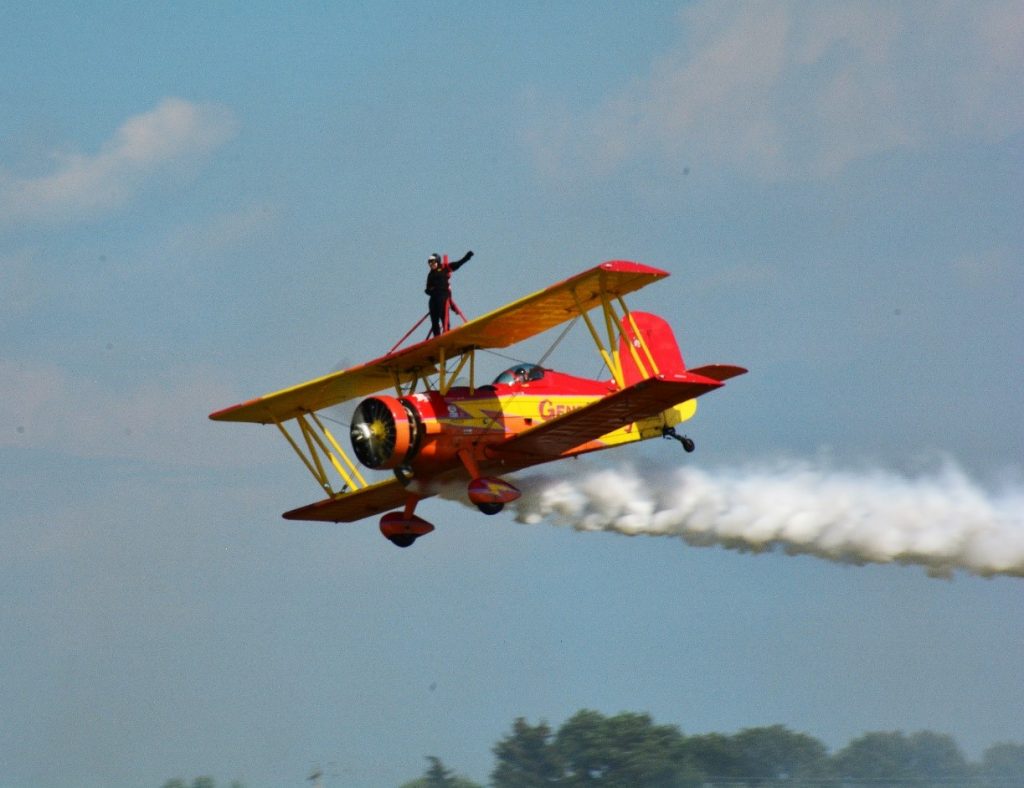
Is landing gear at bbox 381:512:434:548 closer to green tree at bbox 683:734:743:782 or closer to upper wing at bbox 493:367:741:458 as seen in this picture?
upper wing at bbox 493:367:741:458

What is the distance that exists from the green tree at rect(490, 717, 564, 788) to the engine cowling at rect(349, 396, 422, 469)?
785cm

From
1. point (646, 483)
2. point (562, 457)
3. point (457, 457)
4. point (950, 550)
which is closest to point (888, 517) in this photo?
point (950, 550)

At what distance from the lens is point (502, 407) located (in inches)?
736

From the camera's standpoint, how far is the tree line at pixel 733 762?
23297 millimetres

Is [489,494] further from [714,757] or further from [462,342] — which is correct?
[714,757]

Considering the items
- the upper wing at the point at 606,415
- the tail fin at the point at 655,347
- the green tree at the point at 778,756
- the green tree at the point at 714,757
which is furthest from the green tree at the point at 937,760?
the upper wing at the point at 606,415

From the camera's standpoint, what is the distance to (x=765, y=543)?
20891 millimetres

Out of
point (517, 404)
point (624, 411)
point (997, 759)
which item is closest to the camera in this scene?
point (624, 411)

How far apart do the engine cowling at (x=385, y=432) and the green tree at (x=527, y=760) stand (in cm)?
785

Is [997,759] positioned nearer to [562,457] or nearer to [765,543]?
[765,543]

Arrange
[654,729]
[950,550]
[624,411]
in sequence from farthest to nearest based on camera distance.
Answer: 1. [654,729]
2. [950,550]
3. [624,411]

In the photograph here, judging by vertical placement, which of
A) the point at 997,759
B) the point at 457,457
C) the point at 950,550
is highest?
the point at 457,457

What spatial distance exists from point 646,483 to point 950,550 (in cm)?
448

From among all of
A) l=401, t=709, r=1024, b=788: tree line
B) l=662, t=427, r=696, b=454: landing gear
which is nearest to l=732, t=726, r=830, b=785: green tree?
l=401, t=709, r=1024, b=788: tree line
